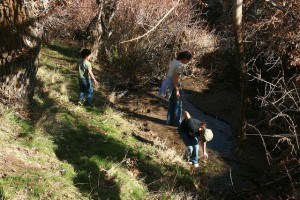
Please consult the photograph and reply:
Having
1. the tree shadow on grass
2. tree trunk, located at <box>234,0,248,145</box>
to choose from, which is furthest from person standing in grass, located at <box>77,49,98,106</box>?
tree trunk, located at <box>234,0,248,145</box>

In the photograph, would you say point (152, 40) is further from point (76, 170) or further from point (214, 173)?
point (76, 170)

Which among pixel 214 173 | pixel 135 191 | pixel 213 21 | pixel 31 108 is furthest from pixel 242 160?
pixel 213 21

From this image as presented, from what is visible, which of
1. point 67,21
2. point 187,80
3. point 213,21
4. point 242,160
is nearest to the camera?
point 242,160

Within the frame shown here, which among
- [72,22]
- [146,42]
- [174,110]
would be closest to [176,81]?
[174,110]

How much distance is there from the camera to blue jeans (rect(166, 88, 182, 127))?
8.34 m

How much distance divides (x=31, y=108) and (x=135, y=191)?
284 centimetres

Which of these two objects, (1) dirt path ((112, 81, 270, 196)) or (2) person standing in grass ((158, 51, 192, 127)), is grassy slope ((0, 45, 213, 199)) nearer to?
(1) dirt path ((112, 81, 270, 196))

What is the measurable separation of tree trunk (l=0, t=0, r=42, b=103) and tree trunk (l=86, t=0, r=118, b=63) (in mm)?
6160

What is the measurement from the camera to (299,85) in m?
8.55

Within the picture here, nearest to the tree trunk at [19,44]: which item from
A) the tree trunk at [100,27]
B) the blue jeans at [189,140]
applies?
the blue jeans at [189,140]

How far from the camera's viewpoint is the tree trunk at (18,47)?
6215mm

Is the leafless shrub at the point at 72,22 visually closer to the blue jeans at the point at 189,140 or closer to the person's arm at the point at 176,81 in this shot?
the person's arm at the point at 176,81

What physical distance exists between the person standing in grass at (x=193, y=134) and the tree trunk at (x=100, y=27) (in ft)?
23.2

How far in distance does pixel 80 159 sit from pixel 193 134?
7.15 ft
